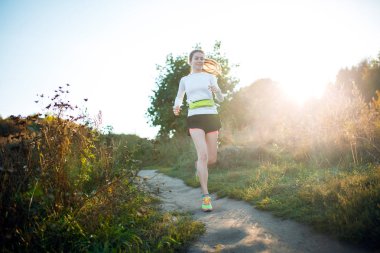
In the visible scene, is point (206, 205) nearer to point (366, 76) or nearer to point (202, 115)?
point (202, 115)

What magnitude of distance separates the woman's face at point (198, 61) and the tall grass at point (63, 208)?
2005mm

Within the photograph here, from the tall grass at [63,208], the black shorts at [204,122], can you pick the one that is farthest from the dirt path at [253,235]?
the black shorts at [204,122]

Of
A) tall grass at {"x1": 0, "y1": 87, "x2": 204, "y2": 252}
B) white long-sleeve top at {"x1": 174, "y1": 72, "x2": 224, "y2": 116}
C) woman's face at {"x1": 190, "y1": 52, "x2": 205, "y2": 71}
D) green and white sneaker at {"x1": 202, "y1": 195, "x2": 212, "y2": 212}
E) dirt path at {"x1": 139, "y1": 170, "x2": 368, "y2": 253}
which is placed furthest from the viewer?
woman's face at {"x1": 190, "y1": 52, "x2": 205, "y2": 71}

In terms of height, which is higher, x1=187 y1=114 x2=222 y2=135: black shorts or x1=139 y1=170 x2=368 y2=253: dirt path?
x1=187 y1=114 x2=222 y2=135: black shorts

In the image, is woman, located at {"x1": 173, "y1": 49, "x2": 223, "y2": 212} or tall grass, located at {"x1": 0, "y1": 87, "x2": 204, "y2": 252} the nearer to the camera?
tall grass, located at {"x1": 0, "y1": 87, "x2": 204, "y2": 252}

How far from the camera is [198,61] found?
14.5ft

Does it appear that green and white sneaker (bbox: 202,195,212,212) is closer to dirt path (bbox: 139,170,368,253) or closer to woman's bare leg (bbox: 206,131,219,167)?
dirt path (bbox: 139,170,368,253)

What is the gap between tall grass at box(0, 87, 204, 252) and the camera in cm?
224

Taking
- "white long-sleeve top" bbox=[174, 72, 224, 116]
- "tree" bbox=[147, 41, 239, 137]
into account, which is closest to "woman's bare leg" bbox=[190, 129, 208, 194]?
"white long-sleeve top" bbox=[174, 72, 224, 116]

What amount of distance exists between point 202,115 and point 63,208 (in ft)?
7.40

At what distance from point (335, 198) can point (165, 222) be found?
1.89 metres

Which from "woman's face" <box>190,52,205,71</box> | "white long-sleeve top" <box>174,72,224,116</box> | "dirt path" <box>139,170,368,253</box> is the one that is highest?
"woman's face" <box>190,52,205,71</box>

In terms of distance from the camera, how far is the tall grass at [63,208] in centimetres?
224

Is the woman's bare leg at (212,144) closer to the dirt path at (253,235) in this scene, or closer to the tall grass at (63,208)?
the dirt path at (253,235)
